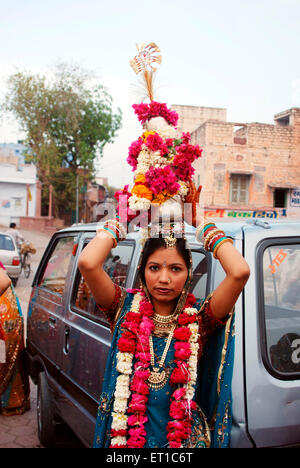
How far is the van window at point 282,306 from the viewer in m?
1.90

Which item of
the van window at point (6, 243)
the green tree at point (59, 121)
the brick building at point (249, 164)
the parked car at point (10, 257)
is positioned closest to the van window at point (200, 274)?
the parked car at point (10, 257)

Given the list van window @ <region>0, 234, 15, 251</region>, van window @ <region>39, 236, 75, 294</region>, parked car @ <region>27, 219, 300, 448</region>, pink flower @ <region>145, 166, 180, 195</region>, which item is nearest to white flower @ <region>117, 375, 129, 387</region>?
parked car @ <region>27, 219, 300, 448</region>

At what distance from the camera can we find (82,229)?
3617 millimetres

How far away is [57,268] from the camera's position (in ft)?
14.8

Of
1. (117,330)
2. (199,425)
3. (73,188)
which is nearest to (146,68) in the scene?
(117,330)

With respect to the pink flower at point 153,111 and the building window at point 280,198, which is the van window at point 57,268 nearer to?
the pink flower at point 153,111

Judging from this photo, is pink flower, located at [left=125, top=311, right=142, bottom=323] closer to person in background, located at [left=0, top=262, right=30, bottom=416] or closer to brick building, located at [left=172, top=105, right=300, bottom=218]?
person in background, located at [left=0, top=262, right=30, bottom=416]

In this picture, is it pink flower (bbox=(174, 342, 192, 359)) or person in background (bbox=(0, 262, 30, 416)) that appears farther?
person in background (bbox=(0, 262, 30, 416))

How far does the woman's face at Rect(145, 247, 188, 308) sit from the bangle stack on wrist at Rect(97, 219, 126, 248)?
166 millimetres

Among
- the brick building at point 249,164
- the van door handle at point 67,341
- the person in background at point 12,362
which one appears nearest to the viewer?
the van door handle at point 67,341

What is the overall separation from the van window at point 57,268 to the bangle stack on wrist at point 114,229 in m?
2.44

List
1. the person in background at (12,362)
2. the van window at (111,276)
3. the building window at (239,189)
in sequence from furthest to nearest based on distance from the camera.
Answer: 1. the building window at (239,189)
2. the person in background at (12,362)
3. the van window at (111,276)

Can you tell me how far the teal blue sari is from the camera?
171 centimetres
